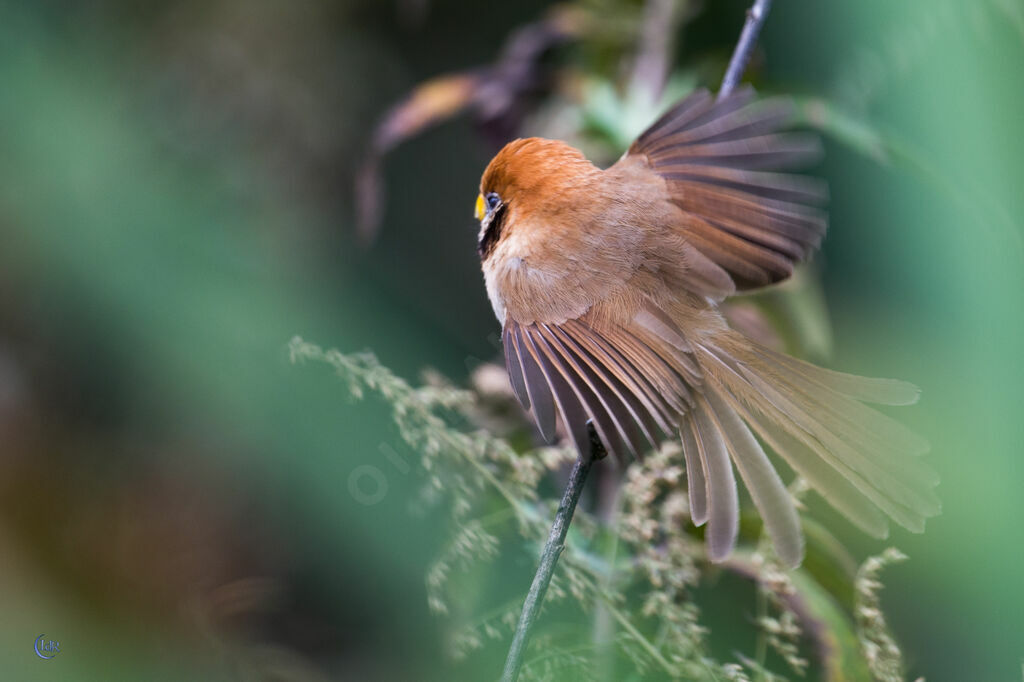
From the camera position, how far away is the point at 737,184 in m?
0.94

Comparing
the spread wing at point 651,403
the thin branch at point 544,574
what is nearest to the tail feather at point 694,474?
the spread wing at point 651,403

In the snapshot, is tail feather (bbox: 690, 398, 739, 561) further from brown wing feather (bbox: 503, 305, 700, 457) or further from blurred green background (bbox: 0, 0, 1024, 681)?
blurred green background (bbox: 0, 0, 1024, 681)

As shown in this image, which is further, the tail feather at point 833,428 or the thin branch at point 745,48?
the thin branch at point 745,48

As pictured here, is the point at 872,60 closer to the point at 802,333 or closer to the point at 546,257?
the point at 802,333

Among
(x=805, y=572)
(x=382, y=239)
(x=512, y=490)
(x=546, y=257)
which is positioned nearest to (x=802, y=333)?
(x=805, y=572)

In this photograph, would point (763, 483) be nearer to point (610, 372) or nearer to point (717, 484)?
point (717, 484)

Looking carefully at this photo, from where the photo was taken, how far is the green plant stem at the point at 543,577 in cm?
59

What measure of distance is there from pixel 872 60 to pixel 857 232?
552 mm

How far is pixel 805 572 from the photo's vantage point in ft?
3.41

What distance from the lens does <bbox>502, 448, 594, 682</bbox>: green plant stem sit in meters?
0.59
